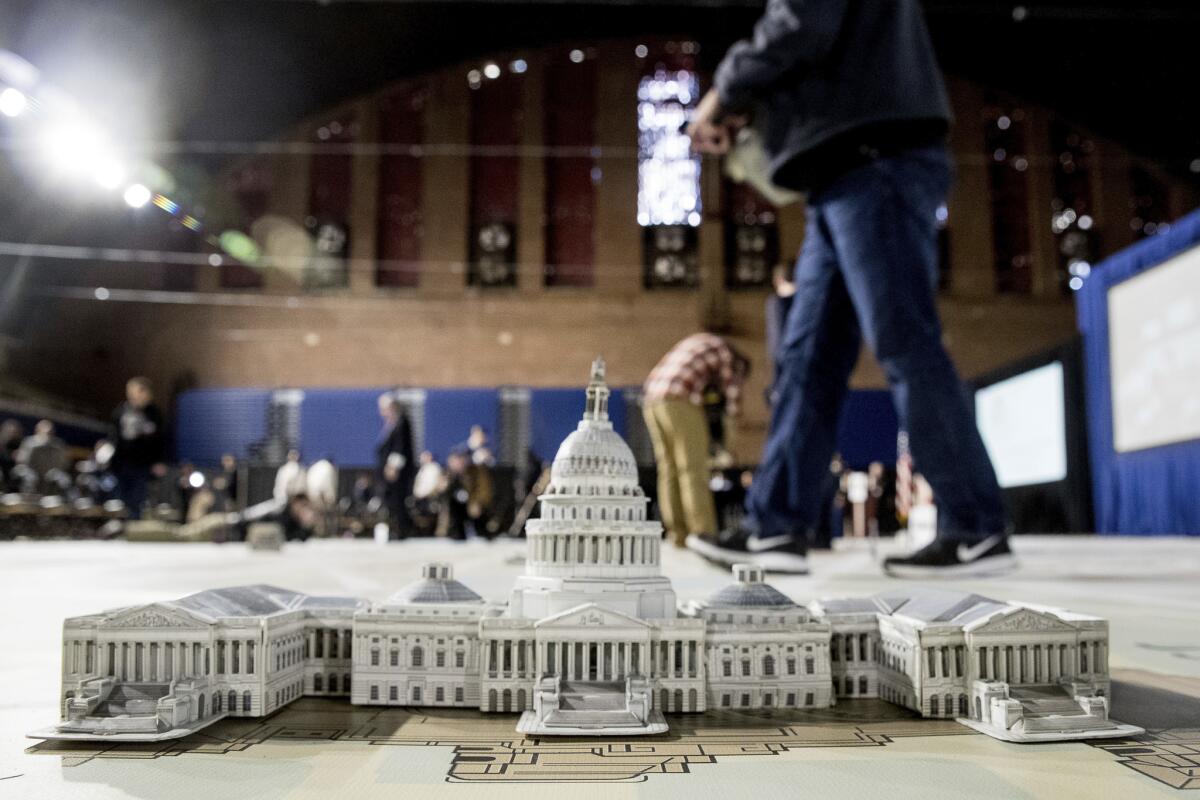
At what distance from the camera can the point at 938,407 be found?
234 cm

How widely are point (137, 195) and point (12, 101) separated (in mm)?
4120

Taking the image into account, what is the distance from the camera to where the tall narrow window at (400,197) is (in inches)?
539

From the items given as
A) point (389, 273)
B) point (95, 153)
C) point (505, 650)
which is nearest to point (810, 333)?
point (505, 650)

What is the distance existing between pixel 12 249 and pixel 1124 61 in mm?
10777

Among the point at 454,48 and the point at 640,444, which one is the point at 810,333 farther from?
the point at 454,48

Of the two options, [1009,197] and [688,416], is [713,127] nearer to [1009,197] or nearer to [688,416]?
[688,416]

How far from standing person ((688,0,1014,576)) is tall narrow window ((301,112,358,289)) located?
11.9m

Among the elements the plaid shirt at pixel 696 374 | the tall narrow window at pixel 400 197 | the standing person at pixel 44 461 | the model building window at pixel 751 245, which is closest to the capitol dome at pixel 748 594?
the plaid shirt at pixel 696 374

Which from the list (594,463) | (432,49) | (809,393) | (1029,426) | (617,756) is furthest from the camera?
(432,49)

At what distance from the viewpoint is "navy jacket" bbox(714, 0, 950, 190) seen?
2404 mm

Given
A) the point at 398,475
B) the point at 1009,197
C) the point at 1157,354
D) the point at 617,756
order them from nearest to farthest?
the point at 617,756, the point at 398,475, the point at 1157,354, the point at 1009,197

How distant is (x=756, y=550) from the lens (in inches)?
95.0

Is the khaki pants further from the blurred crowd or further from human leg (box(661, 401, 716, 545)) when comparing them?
the blurred crowd

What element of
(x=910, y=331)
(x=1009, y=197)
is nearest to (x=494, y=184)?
(x=1009, y=197)
